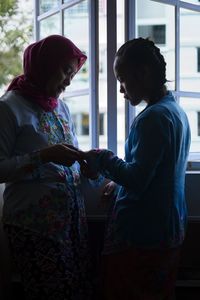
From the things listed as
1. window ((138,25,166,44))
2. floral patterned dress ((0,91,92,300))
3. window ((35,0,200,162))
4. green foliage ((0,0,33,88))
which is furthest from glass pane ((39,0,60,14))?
floral patterned dress ((0,91,92,300))

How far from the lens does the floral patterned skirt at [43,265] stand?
1.37 metres

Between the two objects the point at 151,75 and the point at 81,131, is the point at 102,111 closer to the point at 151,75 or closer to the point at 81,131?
the point at 81,131

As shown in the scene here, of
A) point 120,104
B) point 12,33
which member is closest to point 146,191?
point 120,104

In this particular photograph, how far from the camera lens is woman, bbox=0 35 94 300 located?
136 cm

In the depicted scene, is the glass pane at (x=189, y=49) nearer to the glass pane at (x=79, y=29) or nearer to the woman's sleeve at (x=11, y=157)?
the glass pane at (x=79, y=29)

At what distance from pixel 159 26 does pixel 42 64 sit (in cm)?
80

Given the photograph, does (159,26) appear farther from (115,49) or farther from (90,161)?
(90,161)

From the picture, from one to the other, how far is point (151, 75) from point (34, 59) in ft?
1.32

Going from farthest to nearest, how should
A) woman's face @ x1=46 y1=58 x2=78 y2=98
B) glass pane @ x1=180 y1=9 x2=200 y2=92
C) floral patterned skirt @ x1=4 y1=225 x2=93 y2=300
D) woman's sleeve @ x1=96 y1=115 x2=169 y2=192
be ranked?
glass pane @ x1=180 y1=9 x2=200 y2=92, woman's face @ x1=46 y1=58 x2=78 y2=98, floral patterned skirt @ x1=4 y1=225 x2=93 y2=300, woman's sleeve @ x1=96 y1=115 x2=169 y2=192

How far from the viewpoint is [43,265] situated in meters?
1.38

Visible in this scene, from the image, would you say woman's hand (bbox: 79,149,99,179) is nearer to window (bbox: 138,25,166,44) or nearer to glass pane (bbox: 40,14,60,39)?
window (bbox: 138,25,166,44)

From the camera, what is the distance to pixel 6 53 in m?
2.59

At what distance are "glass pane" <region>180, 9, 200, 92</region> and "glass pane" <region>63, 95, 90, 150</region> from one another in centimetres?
48

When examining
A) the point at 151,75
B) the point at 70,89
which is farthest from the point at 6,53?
the point at 151,75
